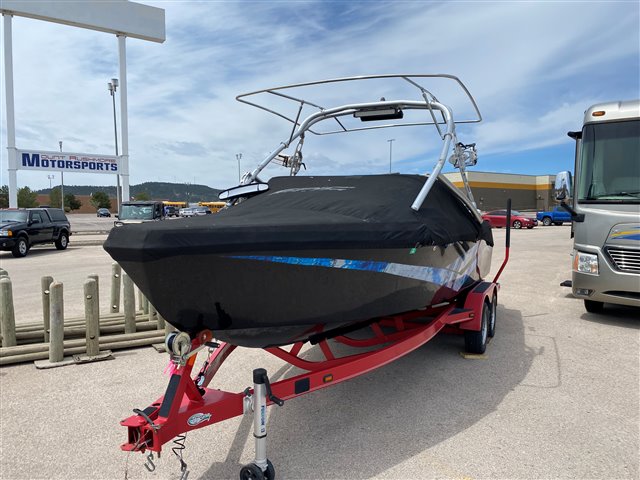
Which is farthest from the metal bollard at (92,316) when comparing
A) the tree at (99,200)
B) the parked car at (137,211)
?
the tree at (99,200)

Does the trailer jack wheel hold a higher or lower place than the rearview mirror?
lower

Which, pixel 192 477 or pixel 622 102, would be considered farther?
pixel 622 102

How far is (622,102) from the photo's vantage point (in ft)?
20.0

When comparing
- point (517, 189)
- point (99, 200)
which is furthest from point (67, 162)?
point (99, 200)

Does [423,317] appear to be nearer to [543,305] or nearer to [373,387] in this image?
[373,387]

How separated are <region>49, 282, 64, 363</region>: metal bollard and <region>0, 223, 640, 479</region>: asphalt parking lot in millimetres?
202

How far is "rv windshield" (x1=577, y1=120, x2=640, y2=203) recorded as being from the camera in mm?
5820

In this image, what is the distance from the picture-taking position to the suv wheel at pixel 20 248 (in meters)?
14.0

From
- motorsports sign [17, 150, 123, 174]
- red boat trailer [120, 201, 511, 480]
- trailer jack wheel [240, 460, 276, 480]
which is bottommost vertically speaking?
trailer jack wheel [240, 460, 276, 480]

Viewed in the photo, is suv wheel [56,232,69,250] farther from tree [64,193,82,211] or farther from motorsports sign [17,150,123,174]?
tree [64,193,82,211]

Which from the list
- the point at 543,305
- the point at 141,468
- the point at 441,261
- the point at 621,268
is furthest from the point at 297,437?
the point at 543,305

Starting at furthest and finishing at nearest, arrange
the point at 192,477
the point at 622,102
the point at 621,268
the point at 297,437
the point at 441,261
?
the point at 622,102 → the point at 621,268 → the point at 441,261 → the point at 297,437 → the point at 192,477

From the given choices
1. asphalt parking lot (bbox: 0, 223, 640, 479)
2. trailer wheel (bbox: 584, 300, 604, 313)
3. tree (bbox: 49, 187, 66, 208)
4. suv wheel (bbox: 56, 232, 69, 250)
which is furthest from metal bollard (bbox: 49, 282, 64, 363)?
tree (bbox: 49, 187, 66, 208)

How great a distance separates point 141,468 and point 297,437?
102cm
